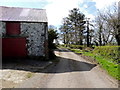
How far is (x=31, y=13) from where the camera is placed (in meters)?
21.1

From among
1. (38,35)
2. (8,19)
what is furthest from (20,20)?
(38,35)

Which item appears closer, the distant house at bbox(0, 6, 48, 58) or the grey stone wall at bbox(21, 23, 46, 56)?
the distant house at bbox(0, 6, 48, 58)

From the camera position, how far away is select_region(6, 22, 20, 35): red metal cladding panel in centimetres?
1859

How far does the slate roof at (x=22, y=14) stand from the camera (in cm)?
1902

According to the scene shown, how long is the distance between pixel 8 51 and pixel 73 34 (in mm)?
35004

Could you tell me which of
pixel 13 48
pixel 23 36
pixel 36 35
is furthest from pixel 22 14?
pixel 13 48

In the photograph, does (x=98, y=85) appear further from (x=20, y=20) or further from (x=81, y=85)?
(x=20, y=20)

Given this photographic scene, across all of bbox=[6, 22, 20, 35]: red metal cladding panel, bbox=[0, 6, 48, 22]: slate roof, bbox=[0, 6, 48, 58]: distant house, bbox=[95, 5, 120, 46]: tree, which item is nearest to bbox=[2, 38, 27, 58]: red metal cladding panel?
bbox=[0, 6, 48, 58]: distant house

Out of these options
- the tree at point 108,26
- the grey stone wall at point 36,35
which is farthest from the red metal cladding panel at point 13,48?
the tree at point 108,26

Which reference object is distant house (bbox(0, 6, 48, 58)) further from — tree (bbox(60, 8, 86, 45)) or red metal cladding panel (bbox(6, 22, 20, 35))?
tree (bbox(60, 8, 86, 45))

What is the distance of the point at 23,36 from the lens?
18.6 m

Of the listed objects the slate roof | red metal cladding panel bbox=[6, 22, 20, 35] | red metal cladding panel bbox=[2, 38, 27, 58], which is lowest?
red metal cladding panel bbox=[2, 38, 27, 58]

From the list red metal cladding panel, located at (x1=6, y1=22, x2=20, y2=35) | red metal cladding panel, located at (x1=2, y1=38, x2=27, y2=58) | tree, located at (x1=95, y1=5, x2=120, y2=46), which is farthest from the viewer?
tree, located at (x1=95, y1=5, x2=120, y2=46)

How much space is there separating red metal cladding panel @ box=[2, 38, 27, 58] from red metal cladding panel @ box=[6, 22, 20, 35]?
2.73 ft
